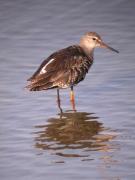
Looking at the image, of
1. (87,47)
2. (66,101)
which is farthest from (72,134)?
(87,47)

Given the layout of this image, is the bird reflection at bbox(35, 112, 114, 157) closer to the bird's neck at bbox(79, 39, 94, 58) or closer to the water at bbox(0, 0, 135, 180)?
the water at bbox(0, 0, 135, 180)

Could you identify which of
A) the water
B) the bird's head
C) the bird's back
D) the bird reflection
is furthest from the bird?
the bird reflection

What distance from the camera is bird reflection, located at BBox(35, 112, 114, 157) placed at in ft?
31.7

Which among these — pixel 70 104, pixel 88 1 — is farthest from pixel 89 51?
pixel 88 1

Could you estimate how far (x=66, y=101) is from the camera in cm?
1228

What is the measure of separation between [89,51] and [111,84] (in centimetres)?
80

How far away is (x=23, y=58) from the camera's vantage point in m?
14.5

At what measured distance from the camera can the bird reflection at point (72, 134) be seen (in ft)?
31.7

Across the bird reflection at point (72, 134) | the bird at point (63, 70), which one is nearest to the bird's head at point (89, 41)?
the bird at point (63, 70)

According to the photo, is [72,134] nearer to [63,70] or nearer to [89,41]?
[63,70]

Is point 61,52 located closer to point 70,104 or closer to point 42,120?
point 70,104

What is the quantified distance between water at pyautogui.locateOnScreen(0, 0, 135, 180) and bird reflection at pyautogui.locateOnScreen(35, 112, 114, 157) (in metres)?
0.01

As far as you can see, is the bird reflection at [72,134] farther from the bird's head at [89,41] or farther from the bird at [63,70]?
the bird's head at [89,41]

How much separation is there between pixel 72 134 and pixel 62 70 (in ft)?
7.18
